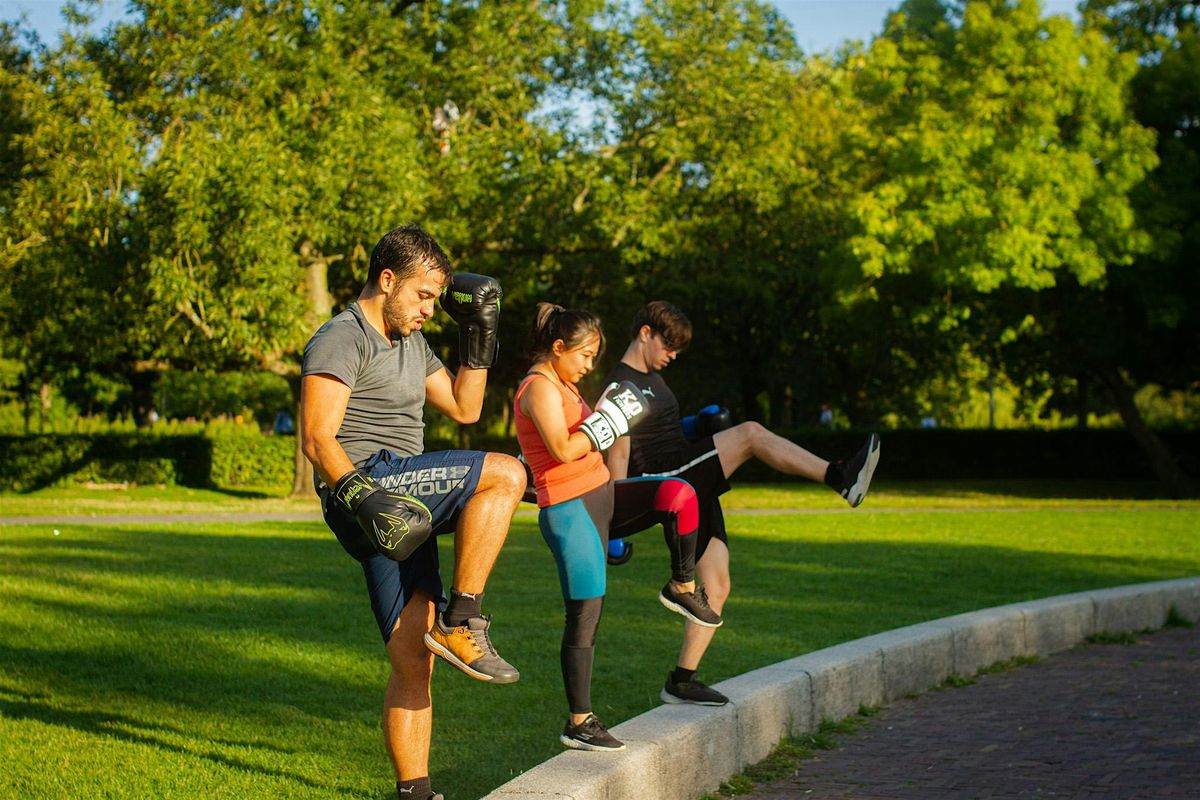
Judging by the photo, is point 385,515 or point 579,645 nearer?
point 385,515

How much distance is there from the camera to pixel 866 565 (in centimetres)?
1376

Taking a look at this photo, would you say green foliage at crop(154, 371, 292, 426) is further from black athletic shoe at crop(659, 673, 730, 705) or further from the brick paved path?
black athletic shoe at crop(659, 673, 730, 705)

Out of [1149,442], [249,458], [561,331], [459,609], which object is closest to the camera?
[459,609]

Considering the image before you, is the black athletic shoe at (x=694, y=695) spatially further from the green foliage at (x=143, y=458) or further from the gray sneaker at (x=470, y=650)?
the green foliage at (x=143, y=458)

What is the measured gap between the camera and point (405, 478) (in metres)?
4.48

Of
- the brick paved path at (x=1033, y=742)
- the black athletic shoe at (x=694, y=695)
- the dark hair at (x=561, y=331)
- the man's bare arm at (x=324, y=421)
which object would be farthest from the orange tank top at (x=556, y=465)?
the brick paved path at (x=1033, y=742)

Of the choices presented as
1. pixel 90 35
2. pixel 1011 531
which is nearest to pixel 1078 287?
pixel 1011 531

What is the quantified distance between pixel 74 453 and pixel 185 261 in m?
9.72

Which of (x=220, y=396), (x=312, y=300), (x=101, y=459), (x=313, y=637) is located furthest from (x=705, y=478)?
(x=220, y=396)

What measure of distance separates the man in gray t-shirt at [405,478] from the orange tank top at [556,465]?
544 millimetres

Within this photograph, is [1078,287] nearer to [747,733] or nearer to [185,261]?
[185,261]

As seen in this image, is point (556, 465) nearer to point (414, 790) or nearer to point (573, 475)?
point (573, 475)

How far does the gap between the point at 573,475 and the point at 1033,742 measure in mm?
2806

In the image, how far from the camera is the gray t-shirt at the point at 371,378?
14.5 ft
